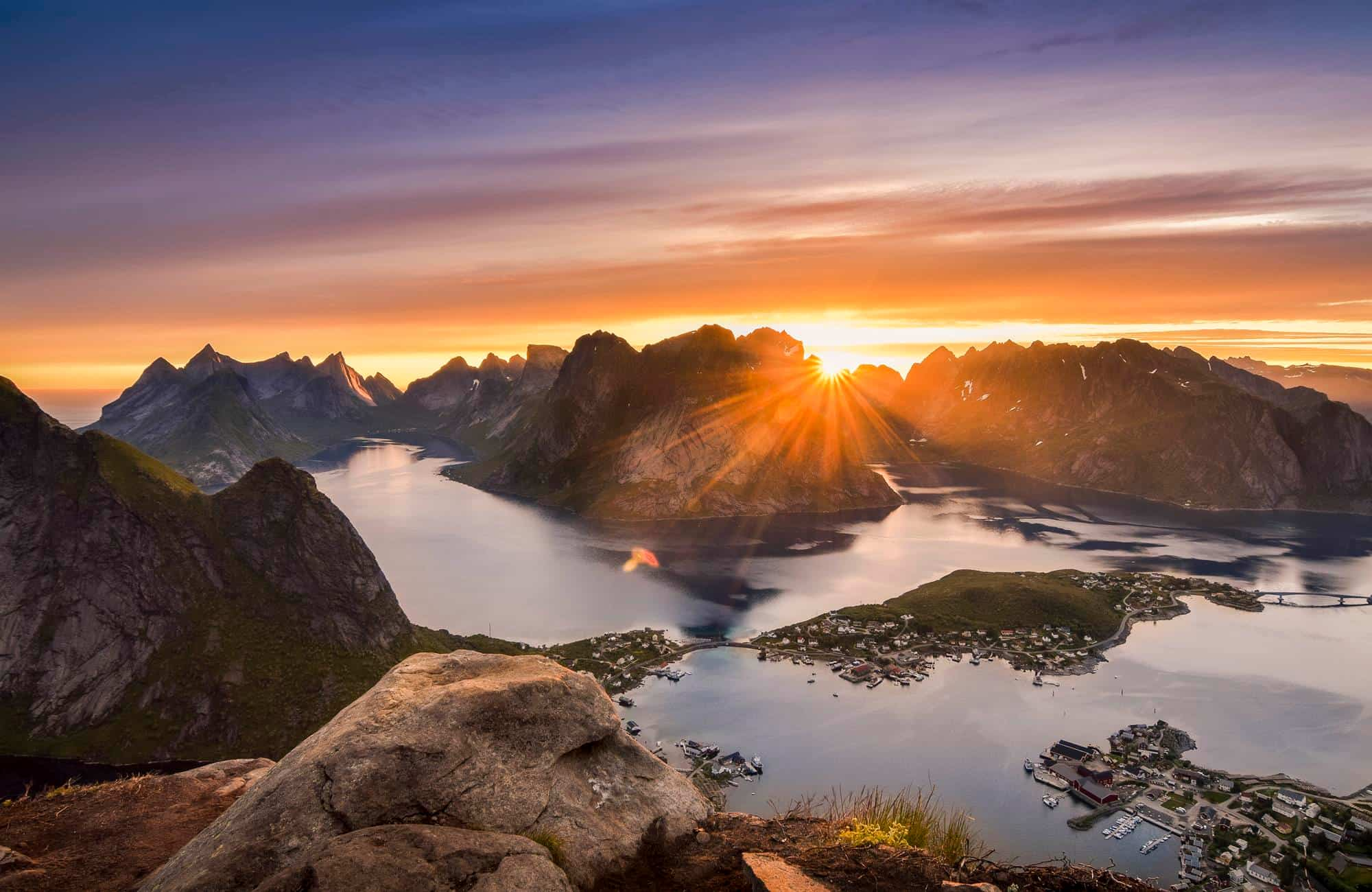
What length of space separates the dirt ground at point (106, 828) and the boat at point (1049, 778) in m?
90.6

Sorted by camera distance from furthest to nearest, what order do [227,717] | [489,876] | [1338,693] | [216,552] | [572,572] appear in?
[572,572], [1338,693], [216,552], [227,717], [489,876]

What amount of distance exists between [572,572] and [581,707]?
16688 centimetres

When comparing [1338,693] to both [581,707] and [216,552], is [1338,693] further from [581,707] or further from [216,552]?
[216,552]

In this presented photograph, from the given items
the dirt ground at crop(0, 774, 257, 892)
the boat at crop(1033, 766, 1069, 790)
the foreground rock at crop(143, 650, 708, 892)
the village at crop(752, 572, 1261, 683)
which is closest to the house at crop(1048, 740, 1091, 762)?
the boat at crop(1033, 766, 1069, 790)

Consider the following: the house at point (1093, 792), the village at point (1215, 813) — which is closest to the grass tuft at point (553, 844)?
the village at point (1215, 813)

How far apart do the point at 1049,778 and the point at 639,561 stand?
395ft

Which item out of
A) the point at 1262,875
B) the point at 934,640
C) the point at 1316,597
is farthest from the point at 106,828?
the point at 1316,597

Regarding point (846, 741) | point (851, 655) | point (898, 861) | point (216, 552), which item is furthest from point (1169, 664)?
point (216, 552)

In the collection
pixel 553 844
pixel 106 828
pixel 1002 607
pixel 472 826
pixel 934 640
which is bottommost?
pixel 934 640

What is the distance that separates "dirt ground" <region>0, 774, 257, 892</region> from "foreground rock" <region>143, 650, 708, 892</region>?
4.29 m

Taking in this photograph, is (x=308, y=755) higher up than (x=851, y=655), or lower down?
higher up

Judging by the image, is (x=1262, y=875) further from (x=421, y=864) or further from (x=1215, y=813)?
(x=421, y=864)

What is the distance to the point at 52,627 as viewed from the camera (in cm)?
9288

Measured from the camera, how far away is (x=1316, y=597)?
164500mm
